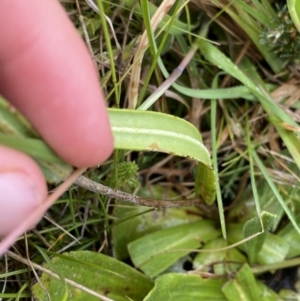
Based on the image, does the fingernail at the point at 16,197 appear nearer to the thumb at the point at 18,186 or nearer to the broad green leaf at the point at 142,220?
the thumb at the point at 18,186

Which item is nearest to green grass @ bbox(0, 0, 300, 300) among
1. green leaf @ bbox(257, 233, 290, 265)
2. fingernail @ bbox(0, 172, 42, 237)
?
→ green leaf @ bbox(257, 233, 290, 265)

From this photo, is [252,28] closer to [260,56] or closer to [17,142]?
[260,56]

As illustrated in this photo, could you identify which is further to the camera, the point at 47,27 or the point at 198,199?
the point at 198,199

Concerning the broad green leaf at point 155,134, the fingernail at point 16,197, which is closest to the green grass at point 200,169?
the broad green leaf at point 155,134

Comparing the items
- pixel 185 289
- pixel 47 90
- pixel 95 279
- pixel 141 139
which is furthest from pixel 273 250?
pixel 47 90

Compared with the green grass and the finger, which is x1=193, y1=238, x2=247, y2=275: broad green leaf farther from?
the finger

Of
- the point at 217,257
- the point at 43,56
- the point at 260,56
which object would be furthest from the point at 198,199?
the point at 43,56
